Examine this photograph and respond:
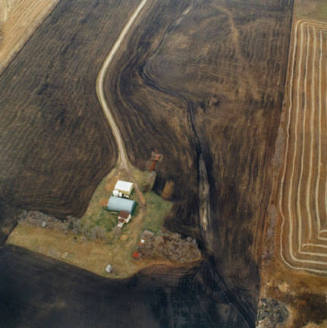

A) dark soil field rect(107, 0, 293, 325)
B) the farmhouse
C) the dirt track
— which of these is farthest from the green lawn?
the dirt track

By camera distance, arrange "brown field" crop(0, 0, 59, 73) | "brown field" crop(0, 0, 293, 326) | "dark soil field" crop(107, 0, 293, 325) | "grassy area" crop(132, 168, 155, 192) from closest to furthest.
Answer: "dark soil field" crop(107, 0, 293, 325) < "brown field" crop(0, 0, 293, 326) < "grassy area" crop(132, 168, 155, 192) < "brown field" crop(0, 0, 59, 73)

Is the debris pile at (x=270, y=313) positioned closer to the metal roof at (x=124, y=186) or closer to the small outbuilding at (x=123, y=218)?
the small outbuilding at (x=123, y=218)

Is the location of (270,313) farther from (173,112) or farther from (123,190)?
(173,112)

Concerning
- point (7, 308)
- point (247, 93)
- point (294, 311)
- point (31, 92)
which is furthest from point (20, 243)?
point (247, 93)

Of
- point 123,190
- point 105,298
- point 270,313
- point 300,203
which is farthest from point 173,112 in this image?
point 270,313

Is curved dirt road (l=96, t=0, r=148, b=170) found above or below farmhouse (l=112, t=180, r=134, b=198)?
Answer: above

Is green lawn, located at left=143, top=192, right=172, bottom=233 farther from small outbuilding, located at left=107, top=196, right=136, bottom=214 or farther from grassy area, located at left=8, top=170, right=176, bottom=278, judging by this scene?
small outbuilding, located at left=107, top=196, right=136, bottom=214

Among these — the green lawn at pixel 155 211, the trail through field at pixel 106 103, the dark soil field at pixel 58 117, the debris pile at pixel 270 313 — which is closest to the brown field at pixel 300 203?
the debris pile at pixel 270 313
